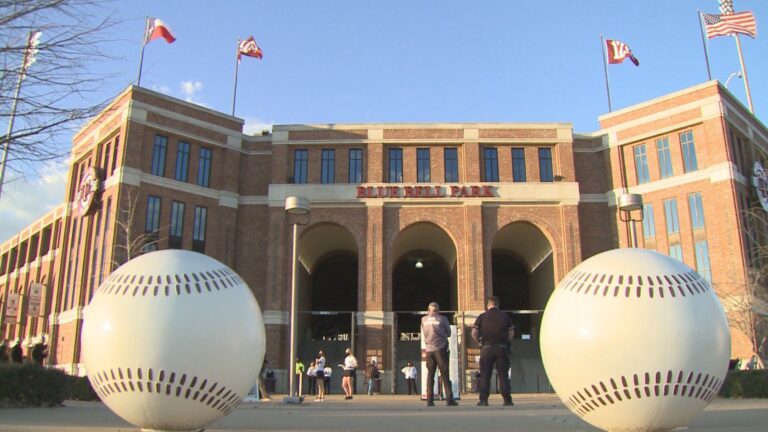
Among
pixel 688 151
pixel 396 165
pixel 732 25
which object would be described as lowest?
pixel 396 165

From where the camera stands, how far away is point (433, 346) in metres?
11.3

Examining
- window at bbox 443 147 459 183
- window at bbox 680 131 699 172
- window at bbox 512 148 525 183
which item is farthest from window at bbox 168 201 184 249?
window at bbox 680 131 699 172

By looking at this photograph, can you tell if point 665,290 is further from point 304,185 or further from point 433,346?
point 304,185

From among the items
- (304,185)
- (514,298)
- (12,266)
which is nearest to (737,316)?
(514,298)

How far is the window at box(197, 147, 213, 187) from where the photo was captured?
34.9 metres

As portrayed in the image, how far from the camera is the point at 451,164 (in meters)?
35.4

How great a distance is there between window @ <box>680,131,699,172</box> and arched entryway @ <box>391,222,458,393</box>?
13.3 m

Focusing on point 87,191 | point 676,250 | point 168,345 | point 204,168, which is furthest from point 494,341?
point 87,191

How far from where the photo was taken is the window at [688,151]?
110ft

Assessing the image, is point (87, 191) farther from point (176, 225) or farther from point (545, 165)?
point (545, 165)

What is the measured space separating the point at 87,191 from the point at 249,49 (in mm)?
12105

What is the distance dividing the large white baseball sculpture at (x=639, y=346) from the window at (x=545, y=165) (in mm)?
30163

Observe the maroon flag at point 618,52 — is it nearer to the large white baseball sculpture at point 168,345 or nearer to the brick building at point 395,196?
the brick building at point 395,196

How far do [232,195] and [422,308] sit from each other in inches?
763
